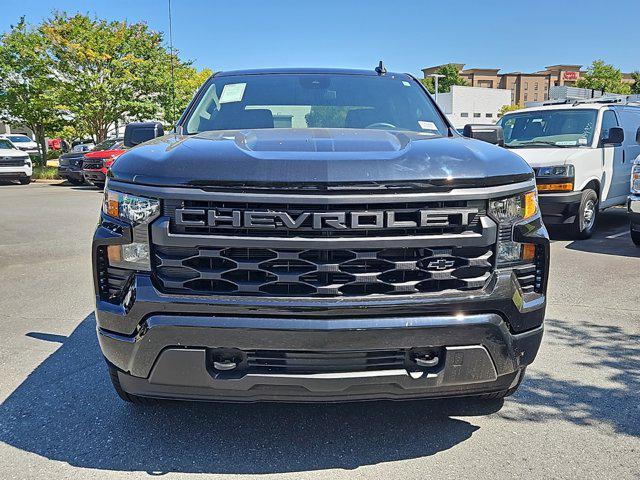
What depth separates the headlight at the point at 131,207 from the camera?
2.46 meters

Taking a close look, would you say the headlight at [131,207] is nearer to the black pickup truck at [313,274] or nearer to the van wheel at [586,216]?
the black pickup truck at [313,274]

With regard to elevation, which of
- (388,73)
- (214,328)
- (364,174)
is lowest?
(214,328)

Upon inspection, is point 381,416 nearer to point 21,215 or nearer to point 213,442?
point 213,442

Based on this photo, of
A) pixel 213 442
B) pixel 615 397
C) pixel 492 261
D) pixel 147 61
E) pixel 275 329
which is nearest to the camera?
pixel 275 329

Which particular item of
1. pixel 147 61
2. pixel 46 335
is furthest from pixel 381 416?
pixel 147 61

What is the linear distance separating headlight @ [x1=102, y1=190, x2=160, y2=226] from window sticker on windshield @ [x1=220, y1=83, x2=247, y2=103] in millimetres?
1636

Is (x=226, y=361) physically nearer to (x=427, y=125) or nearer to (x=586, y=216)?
(x=427, y=125)

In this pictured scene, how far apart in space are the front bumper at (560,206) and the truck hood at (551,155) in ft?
1.46

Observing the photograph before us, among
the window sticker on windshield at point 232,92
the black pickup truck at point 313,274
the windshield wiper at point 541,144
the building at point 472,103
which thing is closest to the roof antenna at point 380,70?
the window sticker on windshield at point 232,92

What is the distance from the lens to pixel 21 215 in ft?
39.0

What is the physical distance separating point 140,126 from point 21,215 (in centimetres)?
926

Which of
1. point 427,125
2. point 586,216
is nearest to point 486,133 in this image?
point 427,125

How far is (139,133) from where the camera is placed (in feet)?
13.0

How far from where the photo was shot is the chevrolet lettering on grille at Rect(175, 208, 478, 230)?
2.37 meters
